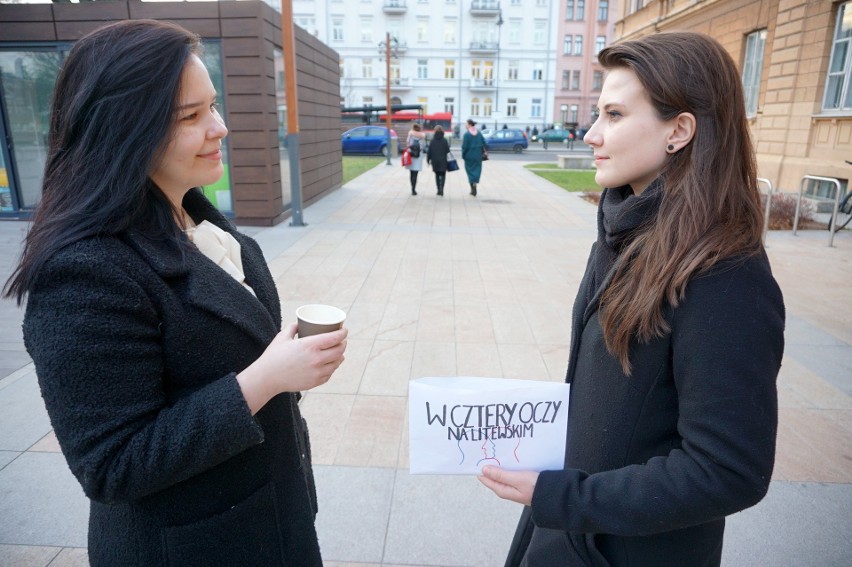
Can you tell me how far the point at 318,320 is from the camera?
4.42 feet

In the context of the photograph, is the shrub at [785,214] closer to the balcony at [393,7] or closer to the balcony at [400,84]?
the balcony at [400,84]

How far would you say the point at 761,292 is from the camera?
3.52 ft

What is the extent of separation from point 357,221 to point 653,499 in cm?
960

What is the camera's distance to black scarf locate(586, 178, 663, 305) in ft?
4.00

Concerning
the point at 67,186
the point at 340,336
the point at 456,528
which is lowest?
the point at 456,528

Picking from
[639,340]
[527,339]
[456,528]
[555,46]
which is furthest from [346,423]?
[555,46]

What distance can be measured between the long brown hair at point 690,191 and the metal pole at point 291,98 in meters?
8.63

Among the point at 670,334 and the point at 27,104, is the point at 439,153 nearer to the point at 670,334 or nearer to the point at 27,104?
the point at 27,104

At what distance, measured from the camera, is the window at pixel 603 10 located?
176ft

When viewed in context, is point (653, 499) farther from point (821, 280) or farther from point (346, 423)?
point (821, 280)

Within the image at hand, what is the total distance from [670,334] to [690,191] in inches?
11.0

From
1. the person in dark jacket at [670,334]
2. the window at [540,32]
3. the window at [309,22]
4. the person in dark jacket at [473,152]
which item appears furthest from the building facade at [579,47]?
the person in dark jacket at [670,334]

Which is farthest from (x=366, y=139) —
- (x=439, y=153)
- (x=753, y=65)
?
(x=753, y=65)

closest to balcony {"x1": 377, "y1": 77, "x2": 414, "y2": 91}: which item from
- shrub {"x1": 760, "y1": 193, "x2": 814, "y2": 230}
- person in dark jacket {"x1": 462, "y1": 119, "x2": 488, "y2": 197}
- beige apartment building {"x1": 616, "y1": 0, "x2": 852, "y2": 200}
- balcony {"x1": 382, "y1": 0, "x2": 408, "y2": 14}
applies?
balcony {"x1": 382, "y1": 0, "x2": 408, "y2": 14}
